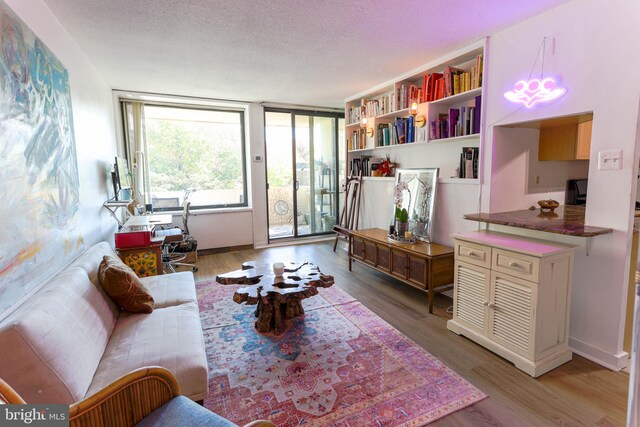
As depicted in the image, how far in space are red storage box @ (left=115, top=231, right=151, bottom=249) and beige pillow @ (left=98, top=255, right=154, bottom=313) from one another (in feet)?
3.33

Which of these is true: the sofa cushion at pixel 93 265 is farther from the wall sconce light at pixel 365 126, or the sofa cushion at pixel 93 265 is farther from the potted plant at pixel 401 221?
the wall sconce light at pixel 365 126

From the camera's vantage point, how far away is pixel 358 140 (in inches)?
190

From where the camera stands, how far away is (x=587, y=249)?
2252 mm

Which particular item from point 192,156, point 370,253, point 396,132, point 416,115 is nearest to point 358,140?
point 396,132

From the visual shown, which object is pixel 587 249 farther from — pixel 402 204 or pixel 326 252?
pixel 326 252

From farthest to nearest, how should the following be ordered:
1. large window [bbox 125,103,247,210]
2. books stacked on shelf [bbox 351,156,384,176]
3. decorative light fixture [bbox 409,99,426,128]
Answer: large window [bbox 125,103,247,210], books stacked on shelf [bbox 351,156,384,176], decorative light fixture [bbox 409,99,426,128]

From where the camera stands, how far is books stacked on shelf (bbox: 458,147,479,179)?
3.11 metres

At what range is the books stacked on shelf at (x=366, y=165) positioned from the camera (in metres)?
4.63

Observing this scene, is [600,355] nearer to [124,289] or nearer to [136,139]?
→ [124,289]

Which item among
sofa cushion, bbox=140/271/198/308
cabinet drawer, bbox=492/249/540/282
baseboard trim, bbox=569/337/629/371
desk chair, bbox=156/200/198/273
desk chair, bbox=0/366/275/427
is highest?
cabinet drawer, bbox=492/249/540/282

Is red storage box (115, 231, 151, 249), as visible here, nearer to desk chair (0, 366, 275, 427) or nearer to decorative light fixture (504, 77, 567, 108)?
desk chair (0, 366, 275, 427)

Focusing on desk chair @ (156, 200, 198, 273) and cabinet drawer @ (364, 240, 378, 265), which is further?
desk chair @ (156, 200, 198, 273)

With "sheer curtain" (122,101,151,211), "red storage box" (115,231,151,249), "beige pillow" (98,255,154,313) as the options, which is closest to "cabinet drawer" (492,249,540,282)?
"beige pillow" (98,255,154,313)

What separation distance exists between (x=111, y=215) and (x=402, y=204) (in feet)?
11.4
